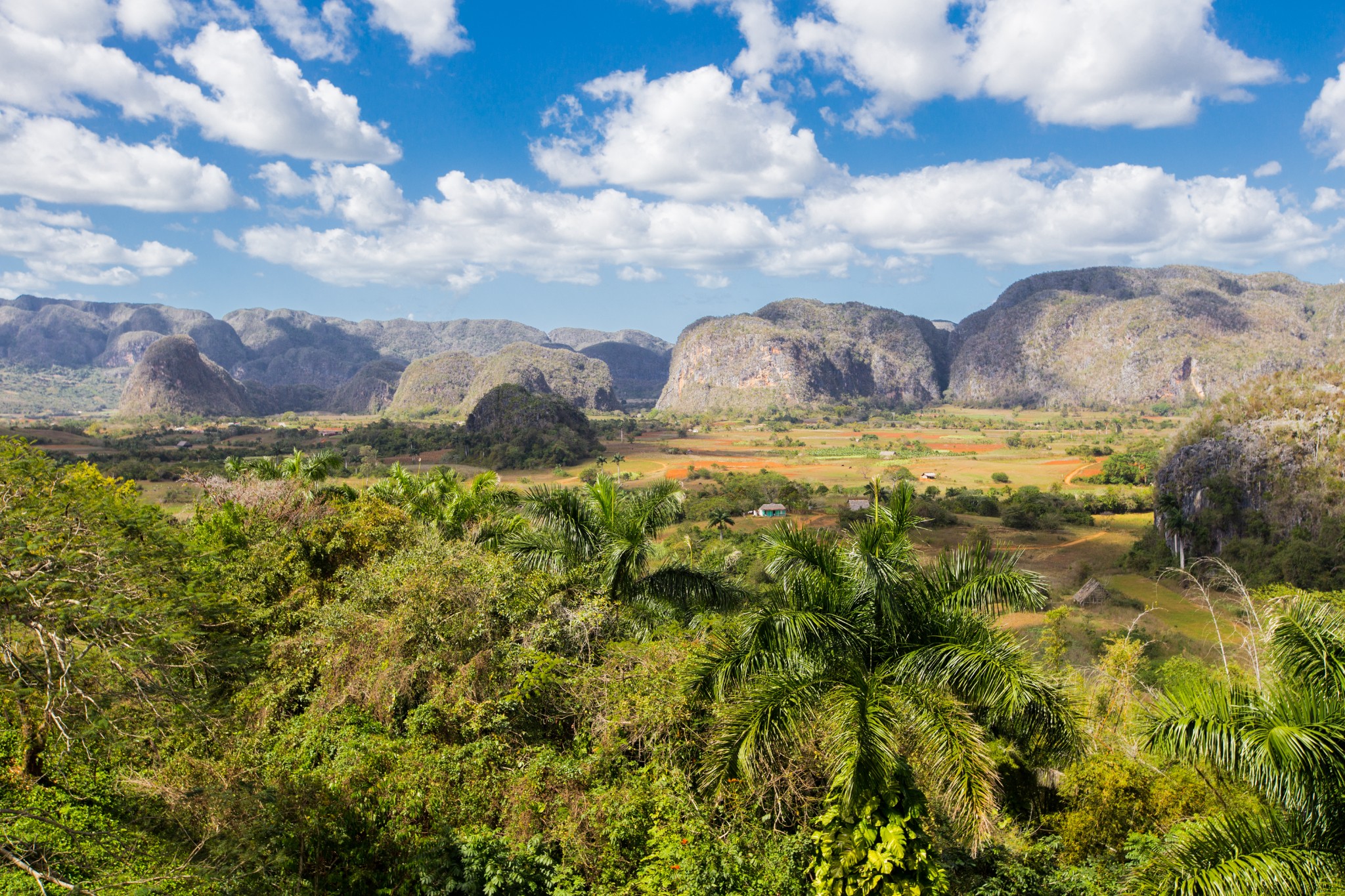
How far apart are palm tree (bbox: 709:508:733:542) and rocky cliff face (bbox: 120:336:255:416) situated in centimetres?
14170

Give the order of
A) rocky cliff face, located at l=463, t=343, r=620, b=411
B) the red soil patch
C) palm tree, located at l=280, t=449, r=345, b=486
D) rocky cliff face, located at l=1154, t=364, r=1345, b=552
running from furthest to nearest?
rocky cliff face, located at l=463, t=343, r=620, b=411
the red soil patch
rocky cliff face, located at l=1154, t=364, r=1345, b=552
palm tree, located at l=280, t=449, r=345, b=486

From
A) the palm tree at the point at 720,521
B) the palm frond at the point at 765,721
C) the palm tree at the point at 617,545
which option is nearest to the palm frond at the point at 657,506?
the palm tree at the point at 617,545

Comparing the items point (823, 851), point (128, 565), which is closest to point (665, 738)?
point (823, 851)

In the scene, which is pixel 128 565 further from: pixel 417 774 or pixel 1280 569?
pixel 1280 569

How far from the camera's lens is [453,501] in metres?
19.8

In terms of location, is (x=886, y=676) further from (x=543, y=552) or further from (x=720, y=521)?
(x=720, y=521)

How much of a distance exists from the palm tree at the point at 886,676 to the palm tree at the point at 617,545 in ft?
11.5

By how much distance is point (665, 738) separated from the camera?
25.8 ft

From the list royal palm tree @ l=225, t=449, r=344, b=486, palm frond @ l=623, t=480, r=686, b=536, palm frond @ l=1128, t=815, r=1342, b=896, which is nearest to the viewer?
palm frond @ l=1128, t=815, r=1342, b=896

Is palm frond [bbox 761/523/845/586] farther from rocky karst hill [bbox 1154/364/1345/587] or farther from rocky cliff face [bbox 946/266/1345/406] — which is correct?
rocky cliff face [bbox 946/266/1345/406]

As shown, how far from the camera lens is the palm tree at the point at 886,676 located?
598 centimetres

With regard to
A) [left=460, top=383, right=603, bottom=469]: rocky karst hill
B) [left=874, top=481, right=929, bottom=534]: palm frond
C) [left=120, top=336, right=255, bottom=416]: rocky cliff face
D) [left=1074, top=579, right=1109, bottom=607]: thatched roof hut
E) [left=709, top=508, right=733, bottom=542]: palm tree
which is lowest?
[left=1074, top=579, right=1109, bottom=607]: thatched roof hut

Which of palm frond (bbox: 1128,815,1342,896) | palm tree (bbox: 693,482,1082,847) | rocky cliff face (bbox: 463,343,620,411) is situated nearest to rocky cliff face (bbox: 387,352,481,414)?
rocky cliff face (bbox: 463,343,620,411)

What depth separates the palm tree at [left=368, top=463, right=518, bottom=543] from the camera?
1766 centimetres
